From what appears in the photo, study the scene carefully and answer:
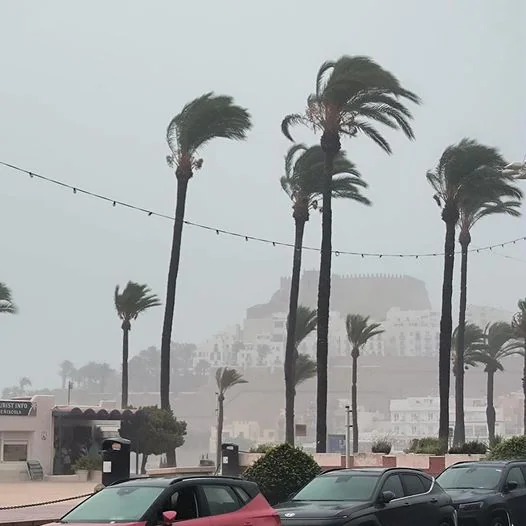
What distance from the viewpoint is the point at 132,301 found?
6494 centimetres

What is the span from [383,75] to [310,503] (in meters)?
26.3

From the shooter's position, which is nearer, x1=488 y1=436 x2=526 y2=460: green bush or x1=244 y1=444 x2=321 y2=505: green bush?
x1=244 y1=444 x2=321 y2=505: green bush

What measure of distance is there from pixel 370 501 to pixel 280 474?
29.1ft

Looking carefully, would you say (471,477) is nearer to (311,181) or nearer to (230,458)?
(230,458)

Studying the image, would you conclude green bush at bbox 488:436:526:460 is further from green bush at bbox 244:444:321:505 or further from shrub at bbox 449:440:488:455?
green bush at bbox 244:444:321:505

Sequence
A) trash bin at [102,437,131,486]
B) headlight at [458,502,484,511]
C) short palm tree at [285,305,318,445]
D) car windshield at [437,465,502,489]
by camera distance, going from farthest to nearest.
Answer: short palm tree at [285,305,318,445] < trash bin at [102,437,131,486] < car windshield at [437,465,502,489] < headlight at [458,502,484,511]

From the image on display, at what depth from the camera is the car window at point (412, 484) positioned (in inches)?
605

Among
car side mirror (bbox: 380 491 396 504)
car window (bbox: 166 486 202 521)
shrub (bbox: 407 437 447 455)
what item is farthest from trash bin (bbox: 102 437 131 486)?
shrub (bbox: 407 437 447 455)

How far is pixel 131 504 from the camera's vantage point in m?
11.7

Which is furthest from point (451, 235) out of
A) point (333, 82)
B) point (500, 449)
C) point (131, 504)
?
point (131, 504)

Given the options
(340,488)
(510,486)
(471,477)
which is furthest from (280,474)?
(340,488)

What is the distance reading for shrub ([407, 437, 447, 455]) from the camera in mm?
38222

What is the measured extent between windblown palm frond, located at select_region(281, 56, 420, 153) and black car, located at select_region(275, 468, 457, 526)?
2463cm

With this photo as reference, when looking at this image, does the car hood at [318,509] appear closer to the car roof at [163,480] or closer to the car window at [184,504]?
the car roof at [163,480]
